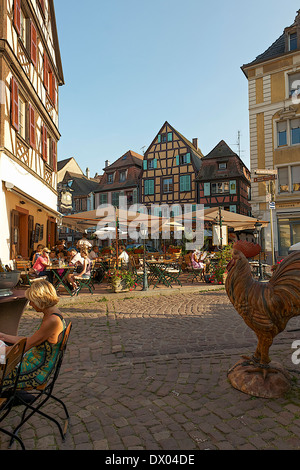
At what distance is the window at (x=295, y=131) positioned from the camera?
20078 mm

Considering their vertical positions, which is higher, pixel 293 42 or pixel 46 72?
pixel 293 42

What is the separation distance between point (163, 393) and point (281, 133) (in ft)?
69.4

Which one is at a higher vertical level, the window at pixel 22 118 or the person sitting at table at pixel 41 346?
the window at pixel 22 118

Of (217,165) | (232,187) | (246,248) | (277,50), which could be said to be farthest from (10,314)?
(217,165)

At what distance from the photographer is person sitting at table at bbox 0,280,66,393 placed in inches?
98.0

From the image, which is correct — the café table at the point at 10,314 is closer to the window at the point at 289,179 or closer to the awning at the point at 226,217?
the awning at the point at 226,217

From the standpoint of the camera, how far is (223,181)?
29.9 metres

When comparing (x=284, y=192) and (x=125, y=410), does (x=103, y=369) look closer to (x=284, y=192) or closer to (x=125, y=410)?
(x=125, y=410)

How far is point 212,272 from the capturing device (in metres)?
11.3

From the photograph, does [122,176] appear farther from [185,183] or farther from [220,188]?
[220,188]

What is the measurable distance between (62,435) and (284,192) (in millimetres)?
20793

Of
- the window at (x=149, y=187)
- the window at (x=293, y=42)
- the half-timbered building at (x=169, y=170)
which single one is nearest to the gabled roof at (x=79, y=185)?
the window at (x=149, y=187)

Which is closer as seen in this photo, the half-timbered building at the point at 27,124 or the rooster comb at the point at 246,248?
the rooster comb at the point at 246,248
